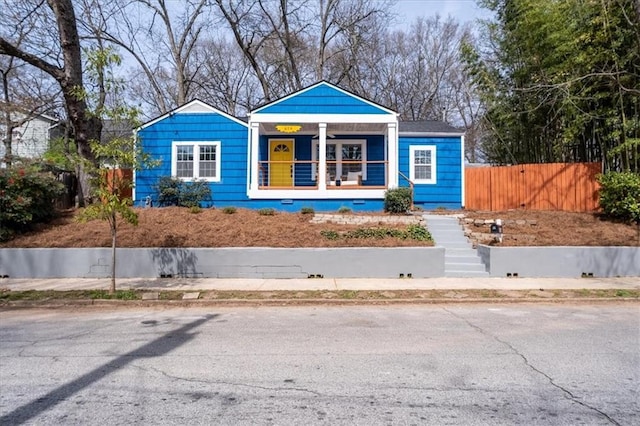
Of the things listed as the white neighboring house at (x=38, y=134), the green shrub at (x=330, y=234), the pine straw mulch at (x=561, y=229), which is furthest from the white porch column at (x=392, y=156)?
the white neighboring house at (x=38, y=134)

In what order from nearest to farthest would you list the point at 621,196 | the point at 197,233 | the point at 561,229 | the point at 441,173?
the point at 197,233
the point at 561,229
the point at 621,196
the point at 441,173

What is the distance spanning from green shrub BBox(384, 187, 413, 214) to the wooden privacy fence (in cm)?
449

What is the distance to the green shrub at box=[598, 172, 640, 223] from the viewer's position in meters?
13.6

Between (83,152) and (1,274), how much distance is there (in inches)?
189

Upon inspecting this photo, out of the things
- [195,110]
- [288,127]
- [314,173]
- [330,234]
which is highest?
[195,110]

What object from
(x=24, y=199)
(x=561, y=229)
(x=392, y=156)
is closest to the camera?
(x=24, y=199)

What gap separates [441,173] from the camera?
18484 mm

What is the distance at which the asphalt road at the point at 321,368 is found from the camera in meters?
3.73

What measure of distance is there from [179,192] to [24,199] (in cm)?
505

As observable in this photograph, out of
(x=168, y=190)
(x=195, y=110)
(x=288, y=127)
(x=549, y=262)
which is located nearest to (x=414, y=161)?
(x=288, y=127)

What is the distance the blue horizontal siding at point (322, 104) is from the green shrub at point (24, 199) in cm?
749

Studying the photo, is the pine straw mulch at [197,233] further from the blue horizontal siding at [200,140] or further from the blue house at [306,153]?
the blue horizontal siding at [200,140]

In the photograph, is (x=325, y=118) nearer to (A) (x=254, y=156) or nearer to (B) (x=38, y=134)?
(A) (x=254, y=156)

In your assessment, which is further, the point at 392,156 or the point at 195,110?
the point at 195,110
